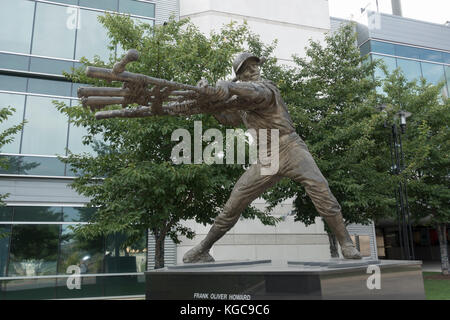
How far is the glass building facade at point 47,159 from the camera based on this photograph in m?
13.7

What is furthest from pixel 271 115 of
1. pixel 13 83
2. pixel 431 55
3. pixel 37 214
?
pixel 431 55

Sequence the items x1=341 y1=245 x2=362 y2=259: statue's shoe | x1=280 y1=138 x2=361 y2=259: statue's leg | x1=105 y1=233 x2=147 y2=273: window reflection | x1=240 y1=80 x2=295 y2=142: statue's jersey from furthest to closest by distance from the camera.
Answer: x1=105 y1=233 x2=147 y2=273: window reflection, x1=240 y1=80 x2=295 y2=142: statue's jersey, x1=280 y1=138 x2=361 y2=259: statue's leg, x1=341 y1=245 x2=362 y2=259: statue's shoe

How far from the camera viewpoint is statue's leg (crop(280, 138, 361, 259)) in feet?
16.0

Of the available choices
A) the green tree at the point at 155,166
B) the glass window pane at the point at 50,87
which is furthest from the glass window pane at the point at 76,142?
the green tree at the point at 155,166

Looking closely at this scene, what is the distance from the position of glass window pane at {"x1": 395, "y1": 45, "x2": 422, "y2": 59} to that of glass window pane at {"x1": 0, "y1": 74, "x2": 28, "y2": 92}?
20.6 meters

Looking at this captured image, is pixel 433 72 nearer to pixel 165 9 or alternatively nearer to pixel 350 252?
pixel 165 9

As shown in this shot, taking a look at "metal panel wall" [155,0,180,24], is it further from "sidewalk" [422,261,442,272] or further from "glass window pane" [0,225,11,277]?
"sidewalk" [422,261,442,272]

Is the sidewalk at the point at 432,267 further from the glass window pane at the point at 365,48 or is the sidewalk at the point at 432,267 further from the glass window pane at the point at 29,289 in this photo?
the glass window pane at the point at 29,289

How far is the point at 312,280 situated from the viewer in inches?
155

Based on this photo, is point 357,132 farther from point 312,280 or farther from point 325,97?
point 312,280

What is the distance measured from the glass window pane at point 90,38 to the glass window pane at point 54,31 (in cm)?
28

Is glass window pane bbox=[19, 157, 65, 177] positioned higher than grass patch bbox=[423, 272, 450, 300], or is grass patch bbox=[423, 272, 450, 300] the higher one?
glass window pane bbox=[19, 157, 65, 177]

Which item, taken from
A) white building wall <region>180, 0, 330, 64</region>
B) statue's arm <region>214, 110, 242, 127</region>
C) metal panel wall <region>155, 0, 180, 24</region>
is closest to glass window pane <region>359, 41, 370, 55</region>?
white building wall <region>180, 0, 330, 64</region>

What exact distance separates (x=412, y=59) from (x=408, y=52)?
1.67 feet
